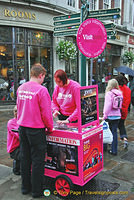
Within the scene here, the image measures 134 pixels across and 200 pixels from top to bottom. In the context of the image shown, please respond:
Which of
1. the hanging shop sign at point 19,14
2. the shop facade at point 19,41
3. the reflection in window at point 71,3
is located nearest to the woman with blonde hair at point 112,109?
the shop facade at point 19,41

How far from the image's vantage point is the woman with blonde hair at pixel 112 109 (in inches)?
175

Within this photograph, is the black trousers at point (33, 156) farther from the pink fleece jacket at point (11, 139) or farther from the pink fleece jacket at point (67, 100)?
the pink fleece jacket at point (67, 100)

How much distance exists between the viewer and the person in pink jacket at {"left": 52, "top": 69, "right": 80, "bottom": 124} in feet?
11.2

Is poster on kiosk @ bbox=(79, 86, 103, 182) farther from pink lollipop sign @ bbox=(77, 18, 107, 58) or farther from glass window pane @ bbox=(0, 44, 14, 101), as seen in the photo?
glass window pane @ bbox=(0, 44, 14, 101)

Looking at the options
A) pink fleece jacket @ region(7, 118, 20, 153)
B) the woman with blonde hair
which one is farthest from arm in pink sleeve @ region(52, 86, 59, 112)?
the woman with blonde hair

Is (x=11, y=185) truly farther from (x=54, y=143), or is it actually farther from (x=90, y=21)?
(x=90, y=21)

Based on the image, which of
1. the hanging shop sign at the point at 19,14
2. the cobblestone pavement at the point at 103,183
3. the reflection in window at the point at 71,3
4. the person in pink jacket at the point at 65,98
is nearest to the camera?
the cobblestone pavement at the point at 103,183

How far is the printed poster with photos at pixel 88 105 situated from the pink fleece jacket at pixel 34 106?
49 centimetres

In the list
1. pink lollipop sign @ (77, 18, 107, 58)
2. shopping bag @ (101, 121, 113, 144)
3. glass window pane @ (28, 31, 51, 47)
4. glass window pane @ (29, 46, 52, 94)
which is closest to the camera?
pink lollipop sign @ (77, 18, 107, 58)

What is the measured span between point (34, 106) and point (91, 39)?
2.09m

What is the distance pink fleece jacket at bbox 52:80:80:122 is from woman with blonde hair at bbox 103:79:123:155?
112cm

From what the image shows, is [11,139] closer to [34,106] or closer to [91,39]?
[34,106]

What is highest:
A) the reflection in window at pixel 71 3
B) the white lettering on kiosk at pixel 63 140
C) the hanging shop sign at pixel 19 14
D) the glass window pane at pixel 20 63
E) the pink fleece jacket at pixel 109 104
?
the reflection in window at pixel 71 3

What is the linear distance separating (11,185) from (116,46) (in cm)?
1627
